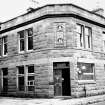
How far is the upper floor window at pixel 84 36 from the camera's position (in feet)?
60.6

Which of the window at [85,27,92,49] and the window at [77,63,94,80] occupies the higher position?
the window at [85,27,92,49]

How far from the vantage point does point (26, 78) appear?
755 inches

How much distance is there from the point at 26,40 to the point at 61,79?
16.9 ft

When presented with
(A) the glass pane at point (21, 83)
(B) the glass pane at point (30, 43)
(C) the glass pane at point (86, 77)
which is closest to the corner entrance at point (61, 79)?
(C) the glass pane at point (86, 77)

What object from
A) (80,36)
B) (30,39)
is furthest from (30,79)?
(80,36)

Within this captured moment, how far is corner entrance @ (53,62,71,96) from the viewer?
1727cm

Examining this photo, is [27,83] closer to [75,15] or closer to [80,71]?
[80,71]

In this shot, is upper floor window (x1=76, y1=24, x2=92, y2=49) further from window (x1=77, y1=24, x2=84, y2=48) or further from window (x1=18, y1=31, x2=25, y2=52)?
window (x1=18, y1=31, x2=25, y2=52)

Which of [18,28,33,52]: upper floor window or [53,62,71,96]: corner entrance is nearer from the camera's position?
[53,62,71,96]: corner entrance

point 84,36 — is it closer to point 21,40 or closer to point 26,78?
point 21,40

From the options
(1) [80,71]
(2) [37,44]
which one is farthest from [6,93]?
(1) [80,71]

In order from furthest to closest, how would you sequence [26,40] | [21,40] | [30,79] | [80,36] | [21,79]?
[21,40], [21,79], [26,40], [30,79], [80,36]

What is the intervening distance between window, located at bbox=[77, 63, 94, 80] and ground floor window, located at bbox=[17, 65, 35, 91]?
4072 millimetres

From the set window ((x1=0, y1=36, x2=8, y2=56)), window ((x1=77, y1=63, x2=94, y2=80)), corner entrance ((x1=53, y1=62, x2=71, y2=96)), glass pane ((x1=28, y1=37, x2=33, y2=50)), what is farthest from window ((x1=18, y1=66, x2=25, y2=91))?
window ((x1=77, y1=63, x2=94, y2=80))
